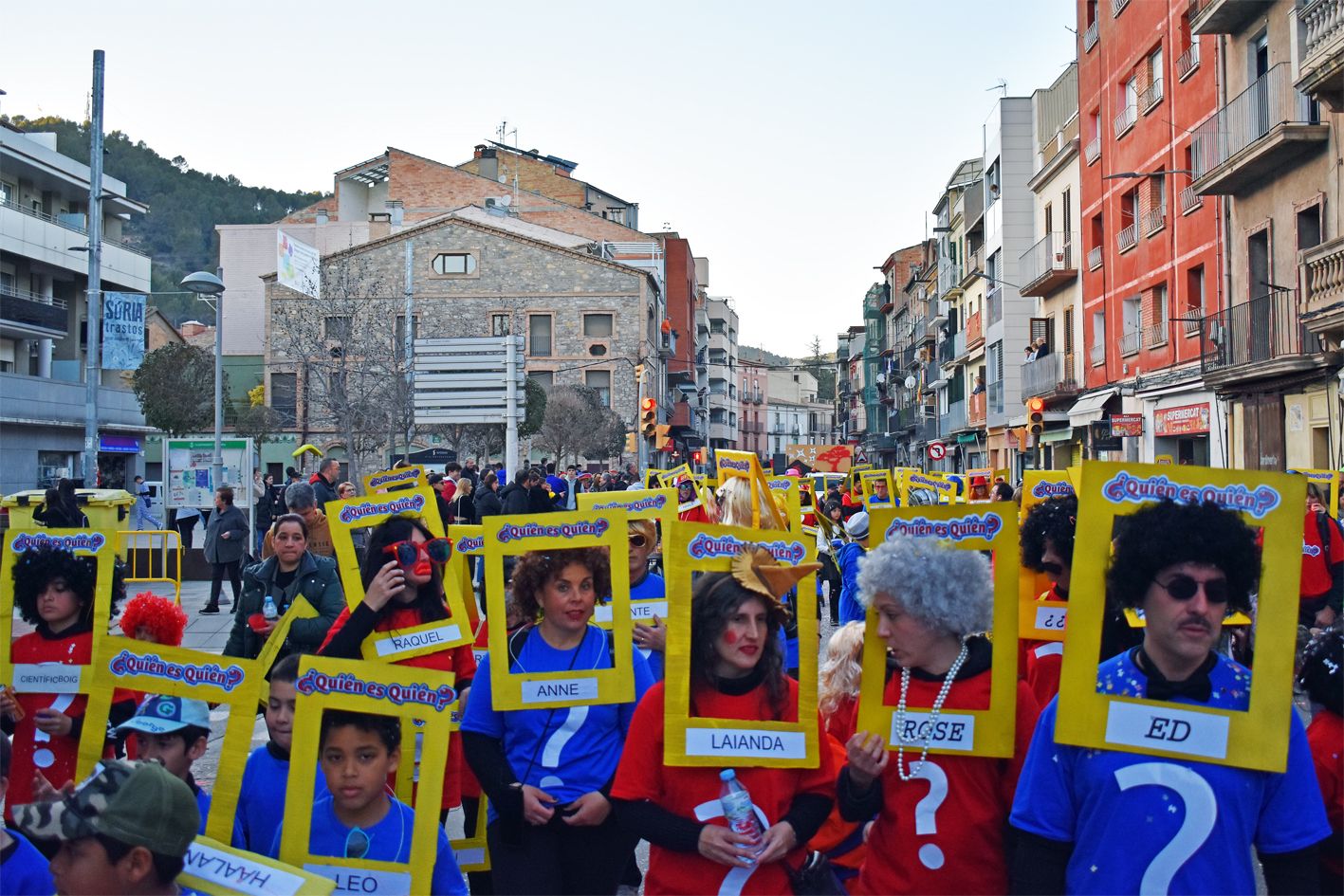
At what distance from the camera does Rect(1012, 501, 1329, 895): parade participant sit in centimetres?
283

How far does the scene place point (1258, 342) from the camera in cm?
2258

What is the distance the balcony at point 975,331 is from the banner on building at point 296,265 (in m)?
25.6

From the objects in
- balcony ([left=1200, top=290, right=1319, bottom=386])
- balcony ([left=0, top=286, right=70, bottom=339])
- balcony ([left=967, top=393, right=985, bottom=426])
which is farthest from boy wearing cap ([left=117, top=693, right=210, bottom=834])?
balcony ([left=967, top=393, right=985, bottom=426])

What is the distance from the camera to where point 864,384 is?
349ft

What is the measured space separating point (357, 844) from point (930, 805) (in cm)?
158

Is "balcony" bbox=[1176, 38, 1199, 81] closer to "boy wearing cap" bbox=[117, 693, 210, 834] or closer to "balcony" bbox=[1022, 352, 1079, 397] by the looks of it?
"balcony" bbox=[1022, 352, 1079, 397]

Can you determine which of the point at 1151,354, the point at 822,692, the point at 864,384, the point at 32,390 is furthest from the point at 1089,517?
the point at 864,384

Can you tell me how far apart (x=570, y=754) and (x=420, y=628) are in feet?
3.73

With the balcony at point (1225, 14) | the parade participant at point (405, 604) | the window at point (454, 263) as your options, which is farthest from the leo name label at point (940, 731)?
the window at point (454, 263)

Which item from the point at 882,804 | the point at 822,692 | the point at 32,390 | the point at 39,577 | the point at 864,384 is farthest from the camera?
the point at 864,384

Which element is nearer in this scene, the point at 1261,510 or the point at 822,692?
the point at 1261,510

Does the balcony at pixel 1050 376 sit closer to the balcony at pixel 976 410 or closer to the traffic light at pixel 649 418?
the balcony at pixel 976 410

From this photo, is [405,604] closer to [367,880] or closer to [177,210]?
[367,880]

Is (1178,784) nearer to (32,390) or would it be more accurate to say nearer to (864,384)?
(32,390)
